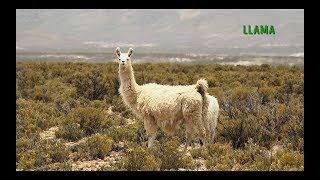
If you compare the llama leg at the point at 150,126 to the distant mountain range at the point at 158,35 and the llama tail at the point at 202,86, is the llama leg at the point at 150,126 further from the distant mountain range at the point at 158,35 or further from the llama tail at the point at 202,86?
the distant mountain range at the point at 158,35

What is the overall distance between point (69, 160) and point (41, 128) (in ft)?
10.6

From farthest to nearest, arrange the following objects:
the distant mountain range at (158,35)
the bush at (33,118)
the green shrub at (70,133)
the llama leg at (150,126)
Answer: the distant mountain range at (158,35) < the bush at (33,118) < the green shrub at (70,133) < the llama leg at (150,126)

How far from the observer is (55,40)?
16612cm

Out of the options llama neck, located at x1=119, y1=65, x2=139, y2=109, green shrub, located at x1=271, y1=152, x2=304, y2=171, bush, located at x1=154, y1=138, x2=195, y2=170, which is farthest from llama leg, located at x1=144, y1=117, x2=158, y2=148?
green shrub, located at x1=271, y1=152, x2=304, y2=171

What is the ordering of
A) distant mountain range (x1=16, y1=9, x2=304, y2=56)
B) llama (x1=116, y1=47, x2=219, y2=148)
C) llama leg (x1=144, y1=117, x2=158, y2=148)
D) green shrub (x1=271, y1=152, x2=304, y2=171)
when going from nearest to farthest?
green shrub (x1=271, y1=152, x2=304, y2=171)
llama (x1=116, y1=47, x2=219, y2=148)
llama leg (x1=144, y1=117, x2=158, y2=148)
distant mountain range (x1=16, y1=9, x2=304, y2=56)

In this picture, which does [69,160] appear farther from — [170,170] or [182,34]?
[182,34]

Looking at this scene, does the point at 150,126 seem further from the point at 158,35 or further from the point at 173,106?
the point at 158,35

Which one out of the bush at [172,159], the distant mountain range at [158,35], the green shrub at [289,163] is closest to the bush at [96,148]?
the bush at [172,159]

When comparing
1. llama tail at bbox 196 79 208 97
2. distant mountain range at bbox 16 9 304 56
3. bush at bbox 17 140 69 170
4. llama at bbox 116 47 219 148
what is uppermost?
distant mountain range at bbox 16 9 304 56

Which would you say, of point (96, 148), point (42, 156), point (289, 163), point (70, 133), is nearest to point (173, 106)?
point (96, 148)

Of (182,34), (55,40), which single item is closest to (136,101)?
(55,40)

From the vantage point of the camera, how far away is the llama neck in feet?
35.4

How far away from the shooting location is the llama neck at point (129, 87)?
10797mm

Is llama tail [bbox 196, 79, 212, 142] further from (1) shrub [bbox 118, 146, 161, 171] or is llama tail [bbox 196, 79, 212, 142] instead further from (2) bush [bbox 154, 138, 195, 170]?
(1) shrub [bbox 118, 146, 161, 171]
